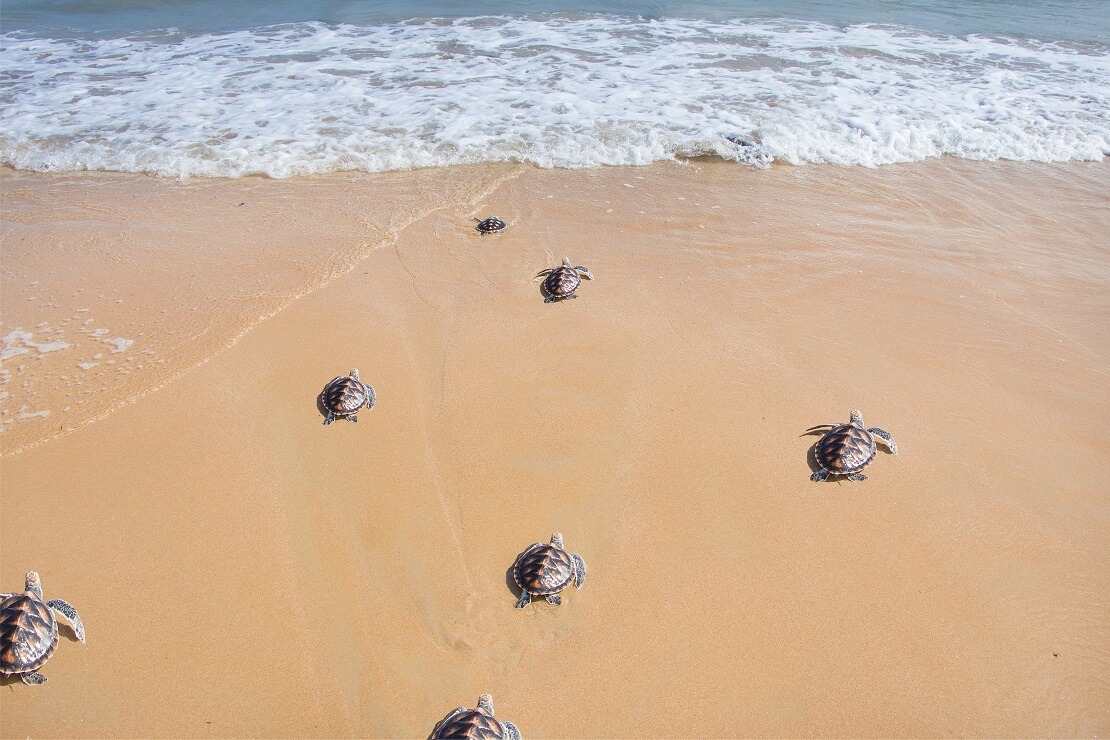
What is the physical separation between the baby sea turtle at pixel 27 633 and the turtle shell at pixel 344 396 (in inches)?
78.5

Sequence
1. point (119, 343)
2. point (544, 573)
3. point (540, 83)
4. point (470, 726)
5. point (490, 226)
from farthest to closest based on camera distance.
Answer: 1. point (540, 83)
2. point (490, 226)
3. point (119, 343)
4. point (544, 573)
5. point (470, 726)

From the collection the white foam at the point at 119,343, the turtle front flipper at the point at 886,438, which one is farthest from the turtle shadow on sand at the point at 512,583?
the white foam at the point at 119,343

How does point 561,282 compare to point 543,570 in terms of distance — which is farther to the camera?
point 561,282

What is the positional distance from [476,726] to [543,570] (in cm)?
92

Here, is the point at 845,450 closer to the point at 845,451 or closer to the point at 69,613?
the point at 845,451

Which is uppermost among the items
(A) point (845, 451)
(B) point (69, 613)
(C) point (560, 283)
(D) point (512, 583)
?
(C) point (560, 283)

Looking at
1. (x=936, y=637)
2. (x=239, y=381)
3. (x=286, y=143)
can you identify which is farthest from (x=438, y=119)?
(x=936, y=637)

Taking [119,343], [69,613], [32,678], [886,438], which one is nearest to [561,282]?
[886,438]

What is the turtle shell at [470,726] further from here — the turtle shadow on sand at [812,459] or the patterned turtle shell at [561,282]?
the patterned turtle shell at [561,282]

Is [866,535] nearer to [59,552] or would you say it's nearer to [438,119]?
[59,552]

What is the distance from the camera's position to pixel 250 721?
3.18m

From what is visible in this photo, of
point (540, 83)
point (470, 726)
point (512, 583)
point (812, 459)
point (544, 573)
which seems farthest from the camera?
point (540, 83)

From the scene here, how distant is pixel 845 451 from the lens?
4.34 metres

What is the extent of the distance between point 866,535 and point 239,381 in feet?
16.6
